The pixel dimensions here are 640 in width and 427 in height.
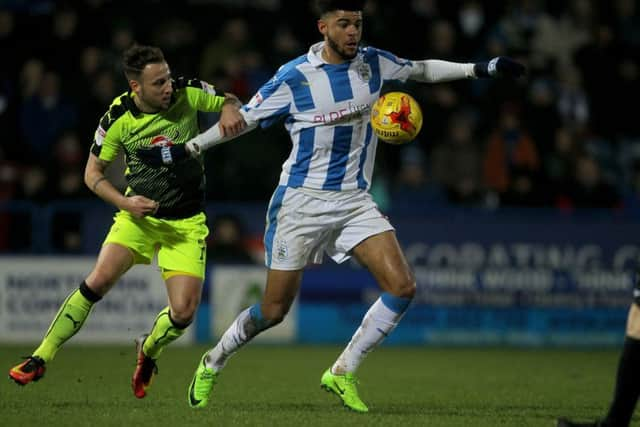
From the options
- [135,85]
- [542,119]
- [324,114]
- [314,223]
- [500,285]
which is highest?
[135,85]

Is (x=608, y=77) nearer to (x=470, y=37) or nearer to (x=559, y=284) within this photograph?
(x=470, y=37)

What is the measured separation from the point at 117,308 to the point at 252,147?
8.31 ft

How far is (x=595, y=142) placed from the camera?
16.3 meters

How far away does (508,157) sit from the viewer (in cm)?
1452

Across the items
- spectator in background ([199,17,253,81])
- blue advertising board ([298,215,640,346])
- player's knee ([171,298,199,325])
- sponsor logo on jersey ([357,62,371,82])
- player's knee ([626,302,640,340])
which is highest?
spectator in background ([199,17,253,81])

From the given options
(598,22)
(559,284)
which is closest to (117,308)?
(559,284)

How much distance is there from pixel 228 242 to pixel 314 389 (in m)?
4.83

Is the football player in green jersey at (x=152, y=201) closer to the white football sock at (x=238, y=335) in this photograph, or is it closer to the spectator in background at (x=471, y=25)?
the white football sock at (x=238, y=335)

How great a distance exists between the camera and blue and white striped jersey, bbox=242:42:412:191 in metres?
7.31

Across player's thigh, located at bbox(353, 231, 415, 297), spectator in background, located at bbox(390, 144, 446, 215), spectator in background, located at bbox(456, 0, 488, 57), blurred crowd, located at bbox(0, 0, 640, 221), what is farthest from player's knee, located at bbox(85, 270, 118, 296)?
spectator in background, located at bbox(456, 0, 488, 57)

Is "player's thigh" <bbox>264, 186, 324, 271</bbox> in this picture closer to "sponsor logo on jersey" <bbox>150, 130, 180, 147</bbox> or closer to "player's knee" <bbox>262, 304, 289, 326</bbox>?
"player's knee" <bbox>262, 304, 289, 326</bbox>

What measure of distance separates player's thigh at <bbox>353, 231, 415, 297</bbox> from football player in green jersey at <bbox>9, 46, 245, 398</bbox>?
48.6 inches

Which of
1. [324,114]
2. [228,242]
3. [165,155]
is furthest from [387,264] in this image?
[228,242]

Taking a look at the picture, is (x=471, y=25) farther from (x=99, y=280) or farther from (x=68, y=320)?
(x=68, y=320)
